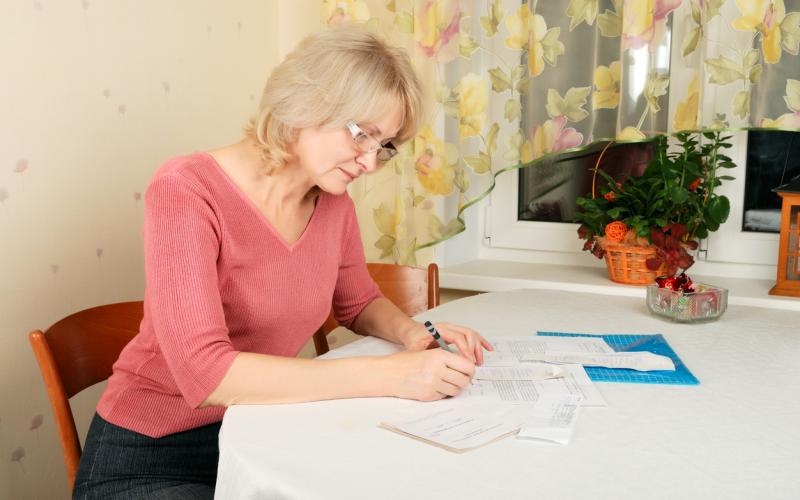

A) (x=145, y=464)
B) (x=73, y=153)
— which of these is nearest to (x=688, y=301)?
(x=145, y=464)

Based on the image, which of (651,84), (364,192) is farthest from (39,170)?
(651,84)

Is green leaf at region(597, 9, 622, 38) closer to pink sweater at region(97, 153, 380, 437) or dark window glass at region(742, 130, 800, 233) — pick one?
dark window glass at region(742, 130, 800, 233)

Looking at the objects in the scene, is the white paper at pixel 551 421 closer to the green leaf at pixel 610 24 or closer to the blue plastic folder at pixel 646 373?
the blue plastic folder at pixel 646 373

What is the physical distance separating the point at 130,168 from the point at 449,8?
1.00 metres

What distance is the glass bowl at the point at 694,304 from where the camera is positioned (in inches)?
68.3

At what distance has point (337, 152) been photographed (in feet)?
4.81

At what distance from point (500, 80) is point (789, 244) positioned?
35.8 inches

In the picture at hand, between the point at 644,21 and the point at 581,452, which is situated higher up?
the point at 644,21

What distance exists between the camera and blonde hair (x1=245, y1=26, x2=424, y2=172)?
141 centimetres

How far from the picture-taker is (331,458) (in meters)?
1.05

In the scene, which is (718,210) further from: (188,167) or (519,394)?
(188,167)

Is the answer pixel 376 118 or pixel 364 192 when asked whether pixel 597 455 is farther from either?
pixel 364 192

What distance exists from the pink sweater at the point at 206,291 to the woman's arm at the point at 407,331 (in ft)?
0.44

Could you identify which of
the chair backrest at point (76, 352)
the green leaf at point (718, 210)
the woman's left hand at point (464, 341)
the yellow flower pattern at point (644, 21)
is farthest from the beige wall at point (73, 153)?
the green leaf at point (718, 210)
